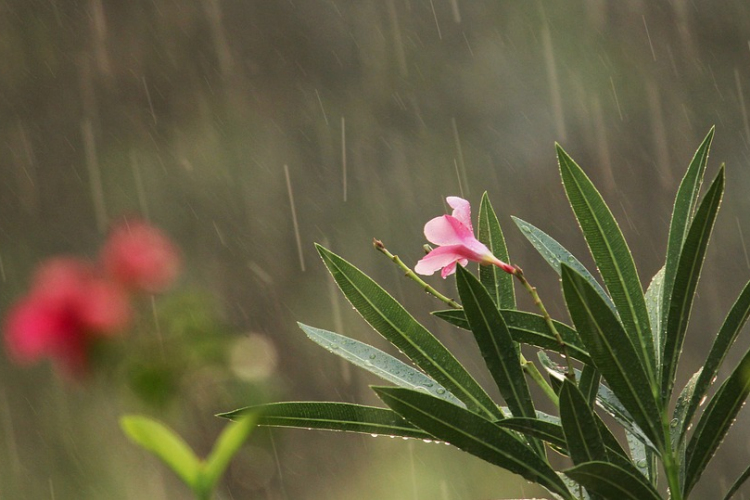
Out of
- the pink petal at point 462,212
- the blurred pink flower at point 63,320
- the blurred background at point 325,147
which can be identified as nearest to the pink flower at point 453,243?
the pink petal at point 462,212

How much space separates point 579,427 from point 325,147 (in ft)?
11.9

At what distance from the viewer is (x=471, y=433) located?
423 mm

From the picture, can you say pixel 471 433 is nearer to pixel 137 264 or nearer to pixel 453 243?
pixel 453 243

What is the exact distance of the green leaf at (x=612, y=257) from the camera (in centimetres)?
45

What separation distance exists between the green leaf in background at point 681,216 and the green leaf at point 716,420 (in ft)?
0.16

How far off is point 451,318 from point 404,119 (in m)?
3.49

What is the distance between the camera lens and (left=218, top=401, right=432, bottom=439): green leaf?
47cm

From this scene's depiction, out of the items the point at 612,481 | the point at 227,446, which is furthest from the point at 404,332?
the point at 227,446

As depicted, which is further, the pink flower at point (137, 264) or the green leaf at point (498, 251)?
the pink flower at point (137, 264)

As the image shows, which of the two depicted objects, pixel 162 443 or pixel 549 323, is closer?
pixel 162 443

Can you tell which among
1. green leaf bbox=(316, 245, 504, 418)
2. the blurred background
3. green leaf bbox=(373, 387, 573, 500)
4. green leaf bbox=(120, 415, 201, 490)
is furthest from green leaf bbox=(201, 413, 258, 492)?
the blurred background

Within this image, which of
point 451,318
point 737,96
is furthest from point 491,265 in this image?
point 737,96

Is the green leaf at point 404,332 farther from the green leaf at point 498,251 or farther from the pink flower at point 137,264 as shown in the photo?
the pink flower at point 137,264

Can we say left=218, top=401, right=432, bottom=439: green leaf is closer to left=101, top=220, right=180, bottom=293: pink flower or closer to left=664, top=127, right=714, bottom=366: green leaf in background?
left=664, top=127, right=714, bottom=366: green leaf in background
